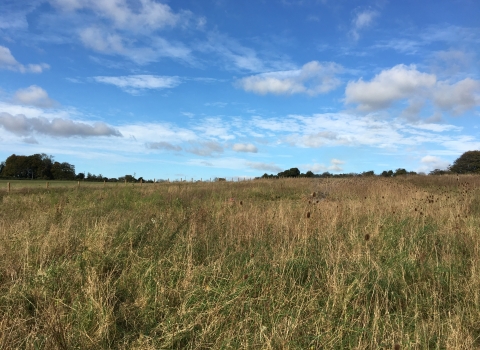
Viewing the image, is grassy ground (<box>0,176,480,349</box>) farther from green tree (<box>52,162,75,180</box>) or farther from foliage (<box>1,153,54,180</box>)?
foliage (<box>1,153,54,180</box>)

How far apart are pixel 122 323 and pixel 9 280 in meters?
1.72

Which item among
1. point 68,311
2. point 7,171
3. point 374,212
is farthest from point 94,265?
point 7,171

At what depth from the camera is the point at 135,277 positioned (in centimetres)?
388

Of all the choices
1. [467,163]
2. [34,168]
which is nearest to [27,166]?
[34,168]

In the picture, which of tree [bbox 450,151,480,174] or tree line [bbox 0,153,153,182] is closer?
tree [bbox 450,151,480,174]

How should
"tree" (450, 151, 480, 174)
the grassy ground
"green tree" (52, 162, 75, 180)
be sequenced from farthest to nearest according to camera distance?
"green tree" (52, 162, 75, 180), "tree" (450, 151, 480, 174), the grassy ground

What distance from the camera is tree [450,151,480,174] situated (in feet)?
106

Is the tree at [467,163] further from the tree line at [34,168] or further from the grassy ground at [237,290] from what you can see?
the tree line at [34,168]

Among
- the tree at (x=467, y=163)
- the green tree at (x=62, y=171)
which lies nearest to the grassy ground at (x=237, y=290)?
the tree at (x=467, y=163)

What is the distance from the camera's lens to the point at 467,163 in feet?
109

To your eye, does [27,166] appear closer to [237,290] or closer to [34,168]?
[34,168]

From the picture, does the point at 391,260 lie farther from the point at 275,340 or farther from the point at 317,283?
the point at 275,340

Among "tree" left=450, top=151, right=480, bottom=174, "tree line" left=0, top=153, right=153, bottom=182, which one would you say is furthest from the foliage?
"tree" left=450, top=151, right=480, bottom=174

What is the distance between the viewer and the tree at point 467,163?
3225cm
